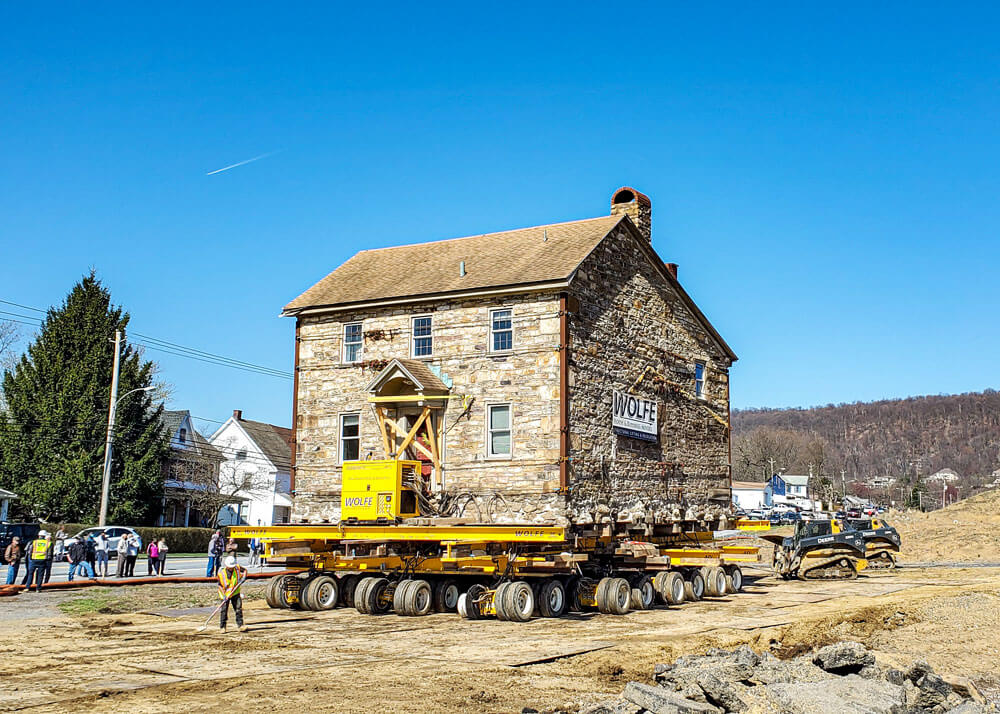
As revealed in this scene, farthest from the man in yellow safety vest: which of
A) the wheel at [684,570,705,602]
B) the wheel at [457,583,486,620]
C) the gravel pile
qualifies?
the wheel at [684,570,705,602]

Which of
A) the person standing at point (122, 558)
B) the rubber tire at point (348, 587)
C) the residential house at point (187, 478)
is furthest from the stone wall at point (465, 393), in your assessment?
the residential house at point (187, 478)

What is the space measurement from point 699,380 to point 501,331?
29.7 ft

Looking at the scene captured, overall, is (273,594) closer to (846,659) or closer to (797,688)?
(846,659)

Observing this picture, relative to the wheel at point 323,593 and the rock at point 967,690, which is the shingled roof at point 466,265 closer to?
the wheel at point 323,593

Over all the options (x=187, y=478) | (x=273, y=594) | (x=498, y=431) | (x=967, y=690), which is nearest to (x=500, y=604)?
(x=498, y=431)

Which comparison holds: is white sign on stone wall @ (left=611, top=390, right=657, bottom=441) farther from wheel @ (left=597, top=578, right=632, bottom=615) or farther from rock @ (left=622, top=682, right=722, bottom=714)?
rock @ (left=622, top=682, right=722, bottom=714)

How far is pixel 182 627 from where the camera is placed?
754 inches

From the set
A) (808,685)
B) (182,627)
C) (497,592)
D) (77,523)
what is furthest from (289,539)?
(77,523)

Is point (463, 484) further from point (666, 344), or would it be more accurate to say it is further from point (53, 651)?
point (53, 651)

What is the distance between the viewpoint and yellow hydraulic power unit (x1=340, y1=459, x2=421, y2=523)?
2320cm

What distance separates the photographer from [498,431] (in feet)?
81.2

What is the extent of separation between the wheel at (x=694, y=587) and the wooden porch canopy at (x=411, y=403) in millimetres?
6939

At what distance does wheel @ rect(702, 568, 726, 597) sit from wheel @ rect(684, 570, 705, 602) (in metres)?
0.31

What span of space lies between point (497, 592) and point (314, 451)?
8.95m
